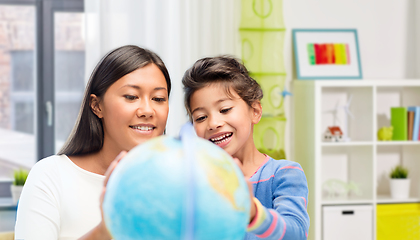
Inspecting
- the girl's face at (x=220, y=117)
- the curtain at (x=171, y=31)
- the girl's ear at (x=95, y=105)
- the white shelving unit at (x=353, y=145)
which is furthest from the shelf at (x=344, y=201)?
the girl's ear at (x=95, y=105)

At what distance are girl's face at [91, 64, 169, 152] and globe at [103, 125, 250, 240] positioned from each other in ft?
1.81

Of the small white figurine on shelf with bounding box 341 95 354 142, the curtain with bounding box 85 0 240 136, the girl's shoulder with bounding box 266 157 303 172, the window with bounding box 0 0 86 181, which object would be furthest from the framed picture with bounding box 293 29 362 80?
the girl's shoulder with bounding box 266 157 303 172

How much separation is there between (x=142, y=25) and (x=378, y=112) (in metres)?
1.92

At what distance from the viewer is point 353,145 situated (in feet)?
10.1

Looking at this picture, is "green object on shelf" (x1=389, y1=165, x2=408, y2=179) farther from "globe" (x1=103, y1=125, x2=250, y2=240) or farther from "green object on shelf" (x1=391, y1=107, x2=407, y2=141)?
"globe" (x1=103, y1=125, x2=250, y2=240)

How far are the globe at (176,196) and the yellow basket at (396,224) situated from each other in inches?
103

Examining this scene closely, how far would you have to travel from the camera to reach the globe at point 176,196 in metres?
0.54

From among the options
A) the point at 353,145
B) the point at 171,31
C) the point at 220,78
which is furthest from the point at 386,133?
the point at 220,78

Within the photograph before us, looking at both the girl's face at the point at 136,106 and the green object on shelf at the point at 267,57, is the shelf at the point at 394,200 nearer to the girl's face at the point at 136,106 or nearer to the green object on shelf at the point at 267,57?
the green object on shelf at the point at 267,57

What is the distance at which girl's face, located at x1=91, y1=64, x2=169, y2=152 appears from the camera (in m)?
1.15

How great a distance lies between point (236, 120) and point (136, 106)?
278mm

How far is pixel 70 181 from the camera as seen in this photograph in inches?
48.4

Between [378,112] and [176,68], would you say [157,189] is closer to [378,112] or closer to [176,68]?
[176,68]

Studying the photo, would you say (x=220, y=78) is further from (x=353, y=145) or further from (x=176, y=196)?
(x=353, y=145)
